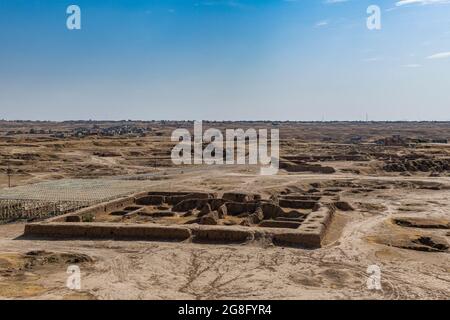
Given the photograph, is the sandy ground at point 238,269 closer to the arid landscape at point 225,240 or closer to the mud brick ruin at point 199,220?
the arid landscape at point 225,240

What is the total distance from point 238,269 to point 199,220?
869 cm

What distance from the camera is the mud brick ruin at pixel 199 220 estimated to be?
2236cm

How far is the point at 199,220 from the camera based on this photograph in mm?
26781

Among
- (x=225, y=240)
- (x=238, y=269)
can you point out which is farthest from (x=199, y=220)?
(x=238, y=269)

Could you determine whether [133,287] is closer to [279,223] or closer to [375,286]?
[375,286]

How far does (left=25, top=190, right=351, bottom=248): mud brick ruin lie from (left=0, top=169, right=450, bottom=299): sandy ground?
860mm

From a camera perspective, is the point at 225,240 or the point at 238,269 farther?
the point at 225,240

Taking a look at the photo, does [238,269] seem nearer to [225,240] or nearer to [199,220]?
Result: [225,240]

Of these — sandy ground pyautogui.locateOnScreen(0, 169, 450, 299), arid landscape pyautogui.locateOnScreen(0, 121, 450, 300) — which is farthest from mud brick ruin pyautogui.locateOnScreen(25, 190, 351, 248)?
sandy ground pyautogui.locateOnScreen(0, 169, 450, 299)

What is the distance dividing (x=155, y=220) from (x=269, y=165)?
32641 millimetres

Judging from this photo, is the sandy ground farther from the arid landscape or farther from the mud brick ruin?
the mud brick ruin

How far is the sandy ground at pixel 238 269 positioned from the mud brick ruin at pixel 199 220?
86 centimetres

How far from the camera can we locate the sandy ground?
52.4ft
